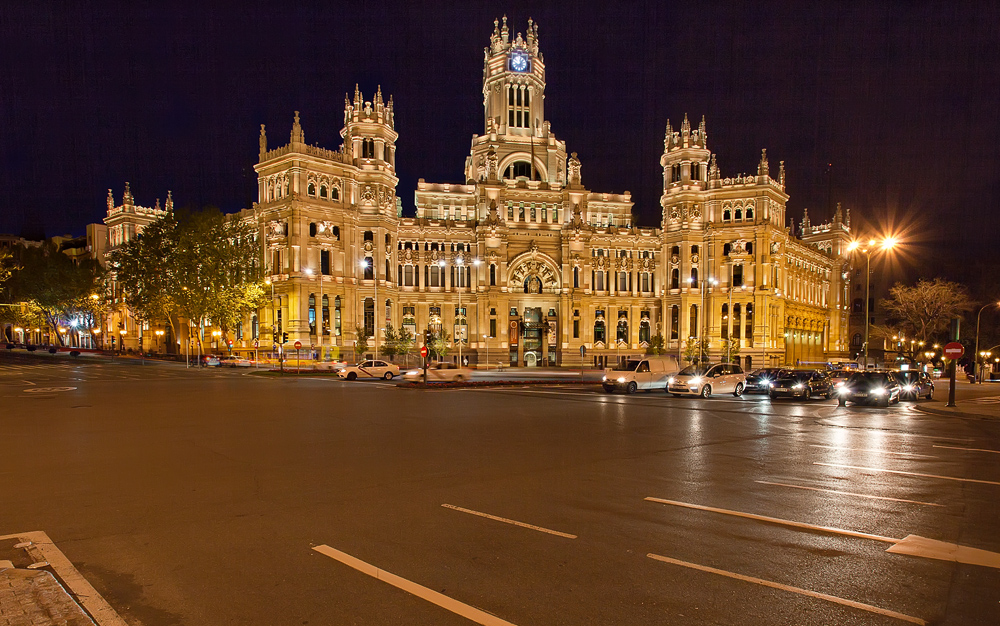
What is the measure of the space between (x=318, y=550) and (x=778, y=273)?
80.3 m

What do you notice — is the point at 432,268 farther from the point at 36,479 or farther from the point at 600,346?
the point at 36,479

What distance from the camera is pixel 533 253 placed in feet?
251

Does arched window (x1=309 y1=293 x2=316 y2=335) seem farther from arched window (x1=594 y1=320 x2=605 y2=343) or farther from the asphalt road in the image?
the asphalt road

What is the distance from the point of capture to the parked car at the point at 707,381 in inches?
1144

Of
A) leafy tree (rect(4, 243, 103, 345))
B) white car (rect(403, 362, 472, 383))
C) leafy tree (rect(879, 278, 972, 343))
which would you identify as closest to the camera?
white car (rect(403, 362, 472, 383))

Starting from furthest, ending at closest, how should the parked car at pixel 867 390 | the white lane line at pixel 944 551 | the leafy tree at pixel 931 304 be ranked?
the leafy tree at pixel 931 304 → the parked car at pixel 867 390 → the white lane line at pixel 944 551

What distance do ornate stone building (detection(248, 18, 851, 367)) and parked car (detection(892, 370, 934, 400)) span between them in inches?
1621

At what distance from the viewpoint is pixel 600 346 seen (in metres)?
78.5

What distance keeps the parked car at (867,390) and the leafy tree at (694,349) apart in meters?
41.6

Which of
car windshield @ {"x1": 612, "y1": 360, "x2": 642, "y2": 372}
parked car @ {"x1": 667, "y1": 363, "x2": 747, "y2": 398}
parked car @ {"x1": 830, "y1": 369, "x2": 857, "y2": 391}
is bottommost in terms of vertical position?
parked car @ {"x1": 830, "y1": 369, "x2": 857, "y2": 391}

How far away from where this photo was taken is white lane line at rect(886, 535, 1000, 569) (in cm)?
657

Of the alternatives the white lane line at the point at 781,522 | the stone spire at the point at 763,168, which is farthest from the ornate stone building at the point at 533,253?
the white lane line at the point at 781,522

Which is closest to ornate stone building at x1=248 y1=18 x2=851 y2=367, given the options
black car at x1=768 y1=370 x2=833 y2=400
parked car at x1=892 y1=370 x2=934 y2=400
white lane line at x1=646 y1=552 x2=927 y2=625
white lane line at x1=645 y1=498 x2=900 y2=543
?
parked car at x1=892 y1=370 x2=934 y2=400

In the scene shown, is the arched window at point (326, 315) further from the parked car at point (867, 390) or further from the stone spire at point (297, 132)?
the parked car at point (867, 390)
